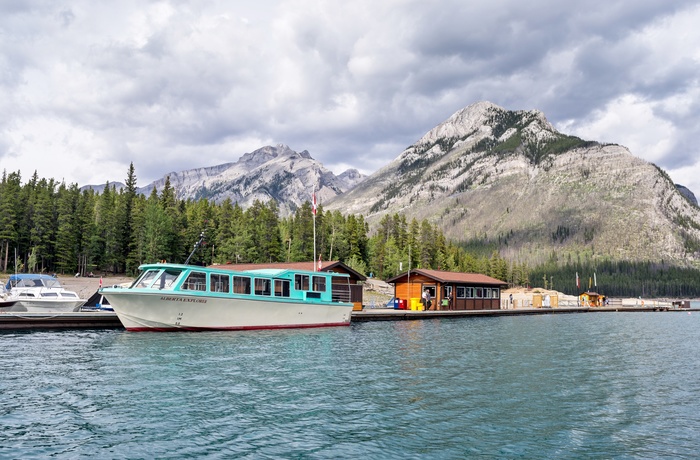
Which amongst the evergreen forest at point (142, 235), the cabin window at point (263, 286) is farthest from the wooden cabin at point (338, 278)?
the evergreen forest at point (142, 235)

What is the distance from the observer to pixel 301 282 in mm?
38969

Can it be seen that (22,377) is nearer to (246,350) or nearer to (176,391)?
(176,391)

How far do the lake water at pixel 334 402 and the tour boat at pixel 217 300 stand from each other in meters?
4.09

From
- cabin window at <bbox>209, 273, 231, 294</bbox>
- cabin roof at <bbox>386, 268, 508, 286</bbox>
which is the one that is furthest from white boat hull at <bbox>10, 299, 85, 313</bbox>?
cabin roof at <bbox>386, 268, 508, 286</bbox>

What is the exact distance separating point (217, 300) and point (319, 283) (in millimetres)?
9885

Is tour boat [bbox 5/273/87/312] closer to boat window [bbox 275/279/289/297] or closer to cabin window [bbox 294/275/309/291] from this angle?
boat window [bbox 275/279/289/297]

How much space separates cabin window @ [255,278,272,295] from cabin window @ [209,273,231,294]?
2.85 m

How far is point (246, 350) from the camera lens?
25.0 m

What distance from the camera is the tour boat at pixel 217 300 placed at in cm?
3114

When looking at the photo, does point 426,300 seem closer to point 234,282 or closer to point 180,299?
point 234,282

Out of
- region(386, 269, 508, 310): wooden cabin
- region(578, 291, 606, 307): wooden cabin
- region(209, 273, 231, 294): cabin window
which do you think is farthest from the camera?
region(578, 291, 606, 307): wooden cabin

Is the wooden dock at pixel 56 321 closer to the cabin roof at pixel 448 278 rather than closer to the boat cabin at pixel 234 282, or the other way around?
the boat cabin at pixel 234 282

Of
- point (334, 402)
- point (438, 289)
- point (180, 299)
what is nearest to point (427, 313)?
point (438, 289)

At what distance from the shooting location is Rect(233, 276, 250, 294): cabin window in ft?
113
